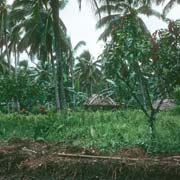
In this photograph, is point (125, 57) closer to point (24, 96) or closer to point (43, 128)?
point (43, 128)

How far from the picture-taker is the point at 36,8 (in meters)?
21.6

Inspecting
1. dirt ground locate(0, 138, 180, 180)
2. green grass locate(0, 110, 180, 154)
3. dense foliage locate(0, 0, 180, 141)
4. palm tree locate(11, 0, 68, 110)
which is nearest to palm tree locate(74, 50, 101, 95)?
dense foliage locate(0, 0, 180, 141)

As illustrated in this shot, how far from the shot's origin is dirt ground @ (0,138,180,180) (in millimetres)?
9719

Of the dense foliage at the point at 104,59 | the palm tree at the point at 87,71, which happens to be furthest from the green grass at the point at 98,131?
the palm tree at the point at 87,71

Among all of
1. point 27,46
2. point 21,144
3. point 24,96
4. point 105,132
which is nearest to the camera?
point 21,144

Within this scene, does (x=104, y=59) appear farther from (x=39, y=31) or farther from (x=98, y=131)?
(x=39, y=31)

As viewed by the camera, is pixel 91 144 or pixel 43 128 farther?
pixel 43 128

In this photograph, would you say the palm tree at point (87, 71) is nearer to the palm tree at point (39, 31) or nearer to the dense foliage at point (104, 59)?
the dense foliage at point (104, 59)

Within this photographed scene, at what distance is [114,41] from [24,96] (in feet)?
71.0

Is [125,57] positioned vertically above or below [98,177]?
above

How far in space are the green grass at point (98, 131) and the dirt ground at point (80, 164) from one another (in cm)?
74

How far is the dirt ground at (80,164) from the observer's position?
9.72 meters

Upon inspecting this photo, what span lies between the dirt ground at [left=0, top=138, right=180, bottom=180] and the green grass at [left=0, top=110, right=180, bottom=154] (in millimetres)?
745

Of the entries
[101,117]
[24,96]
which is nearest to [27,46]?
[24,96]
